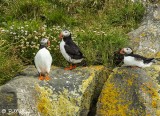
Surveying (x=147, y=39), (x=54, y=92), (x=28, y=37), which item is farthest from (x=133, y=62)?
(x=28, y=37)

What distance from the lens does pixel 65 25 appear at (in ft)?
Result: 34.0

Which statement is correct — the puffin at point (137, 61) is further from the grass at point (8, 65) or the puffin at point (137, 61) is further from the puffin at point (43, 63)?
the grass at point (8, 65)

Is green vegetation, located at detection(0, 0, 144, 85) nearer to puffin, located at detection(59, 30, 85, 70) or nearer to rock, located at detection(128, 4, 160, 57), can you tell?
rock, located at detection(128, 4, 160, 57)

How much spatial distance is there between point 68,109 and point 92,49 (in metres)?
2.21

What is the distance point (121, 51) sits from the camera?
771cm

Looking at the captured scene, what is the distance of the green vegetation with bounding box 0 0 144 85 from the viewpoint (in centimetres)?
819

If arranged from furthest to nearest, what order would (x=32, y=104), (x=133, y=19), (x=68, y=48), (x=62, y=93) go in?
(x=133, y=19)
(x=68, y=48)
(x=62, y=93)
(x=32, y=104)

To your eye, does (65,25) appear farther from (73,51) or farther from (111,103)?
(111,103)

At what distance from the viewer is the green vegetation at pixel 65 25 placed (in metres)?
8.19

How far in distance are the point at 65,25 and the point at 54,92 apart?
13.1 feet

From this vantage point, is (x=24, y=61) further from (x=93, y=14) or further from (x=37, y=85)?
(x=93, y=14)

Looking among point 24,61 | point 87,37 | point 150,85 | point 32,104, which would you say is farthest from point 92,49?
point 32,104

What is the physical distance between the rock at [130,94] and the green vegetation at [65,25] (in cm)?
108

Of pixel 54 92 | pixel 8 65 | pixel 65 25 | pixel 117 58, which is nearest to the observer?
pixel 54 92
